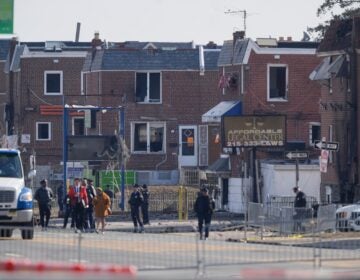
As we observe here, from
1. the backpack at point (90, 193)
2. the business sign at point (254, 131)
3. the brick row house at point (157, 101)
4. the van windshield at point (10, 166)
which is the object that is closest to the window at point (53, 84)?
the brick row house at point (157, 101)

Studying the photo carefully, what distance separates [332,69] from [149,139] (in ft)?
77.6

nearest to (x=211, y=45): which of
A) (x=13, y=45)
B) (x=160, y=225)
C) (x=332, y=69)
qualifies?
(x=13, y=45)

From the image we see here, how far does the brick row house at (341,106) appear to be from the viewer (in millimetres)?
51219

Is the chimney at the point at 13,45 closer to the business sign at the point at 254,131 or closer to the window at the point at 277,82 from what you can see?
the window at the point at 277,82

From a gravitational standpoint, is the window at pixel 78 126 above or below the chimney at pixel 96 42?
below

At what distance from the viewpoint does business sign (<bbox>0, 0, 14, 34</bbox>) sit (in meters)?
28.6

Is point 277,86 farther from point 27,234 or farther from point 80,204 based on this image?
point 27,234

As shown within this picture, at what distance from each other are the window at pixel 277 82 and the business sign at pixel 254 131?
7963 millimetres

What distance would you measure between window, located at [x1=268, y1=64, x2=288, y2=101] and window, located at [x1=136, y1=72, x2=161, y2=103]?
12.8 meters

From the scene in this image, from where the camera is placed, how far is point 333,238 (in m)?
32.9

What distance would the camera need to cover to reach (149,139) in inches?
2936

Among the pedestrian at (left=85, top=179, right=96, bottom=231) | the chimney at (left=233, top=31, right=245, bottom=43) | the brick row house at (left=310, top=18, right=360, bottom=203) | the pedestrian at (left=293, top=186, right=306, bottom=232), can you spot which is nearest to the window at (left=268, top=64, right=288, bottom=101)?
the chimney at (left=233, top=31, right=245, bottom=43)

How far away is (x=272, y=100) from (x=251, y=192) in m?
6.38

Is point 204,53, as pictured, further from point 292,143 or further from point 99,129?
point 292,143
